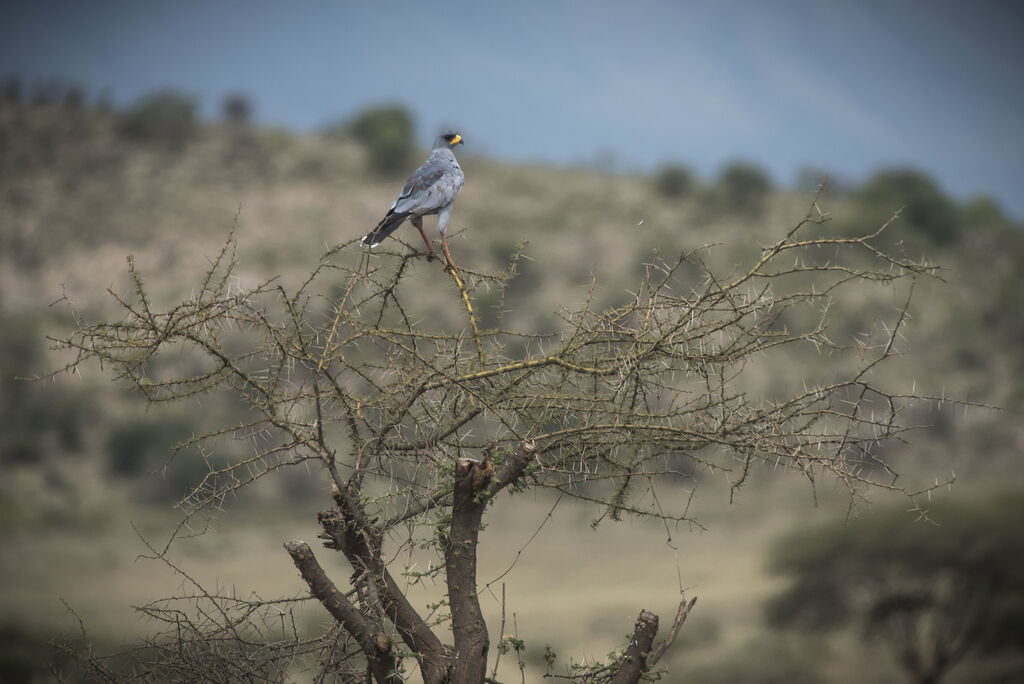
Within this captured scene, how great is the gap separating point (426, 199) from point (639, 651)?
3.47m

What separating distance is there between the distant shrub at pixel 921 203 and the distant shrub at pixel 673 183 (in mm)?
8698

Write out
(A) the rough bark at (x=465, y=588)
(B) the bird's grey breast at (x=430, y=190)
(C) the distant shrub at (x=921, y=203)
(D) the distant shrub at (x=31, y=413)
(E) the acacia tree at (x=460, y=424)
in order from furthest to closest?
(C) the distant shrub at (x=921, y=203) → (D) the distant shrub at (x=31, y=413) → (B) the bird's grey breast at (x=430, y=190) → (A) the rough bark at (x=465, y=588) → (E) the acacia tree at (x=460, y=424)

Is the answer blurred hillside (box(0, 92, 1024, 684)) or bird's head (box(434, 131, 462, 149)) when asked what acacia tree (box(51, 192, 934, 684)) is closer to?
bird's head (box(434, 131, 462, 149))

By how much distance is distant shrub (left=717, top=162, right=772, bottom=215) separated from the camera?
165 ft

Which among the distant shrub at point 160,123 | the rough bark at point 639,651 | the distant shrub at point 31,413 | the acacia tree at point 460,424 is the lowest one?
the rough bark at point 639,651

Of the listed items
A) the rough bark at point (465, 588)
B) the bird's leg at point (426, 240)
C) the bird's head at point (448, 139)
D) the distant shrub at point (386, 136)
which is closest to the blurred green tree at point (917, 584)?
the bird's head at point (448, 139)

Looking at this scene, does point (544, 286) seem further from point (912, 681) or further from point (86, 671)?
point (86, 671)

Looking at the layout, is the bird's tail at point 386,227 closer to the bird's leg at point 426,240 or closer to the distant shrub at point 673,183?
the bird's leg at point 426,240

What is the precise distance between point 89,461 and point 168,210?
15.9m

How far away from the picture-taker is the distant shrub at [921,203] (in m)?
47.3

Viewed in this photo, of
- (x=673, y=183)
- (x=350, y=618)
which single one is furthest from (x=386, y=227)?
(x=673, y=183)

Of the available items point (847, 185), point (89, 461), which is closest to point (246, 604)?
point (89, 461)

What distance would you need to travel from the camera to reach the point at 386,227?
6961mm

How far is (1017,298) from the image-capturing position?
4306 cm
